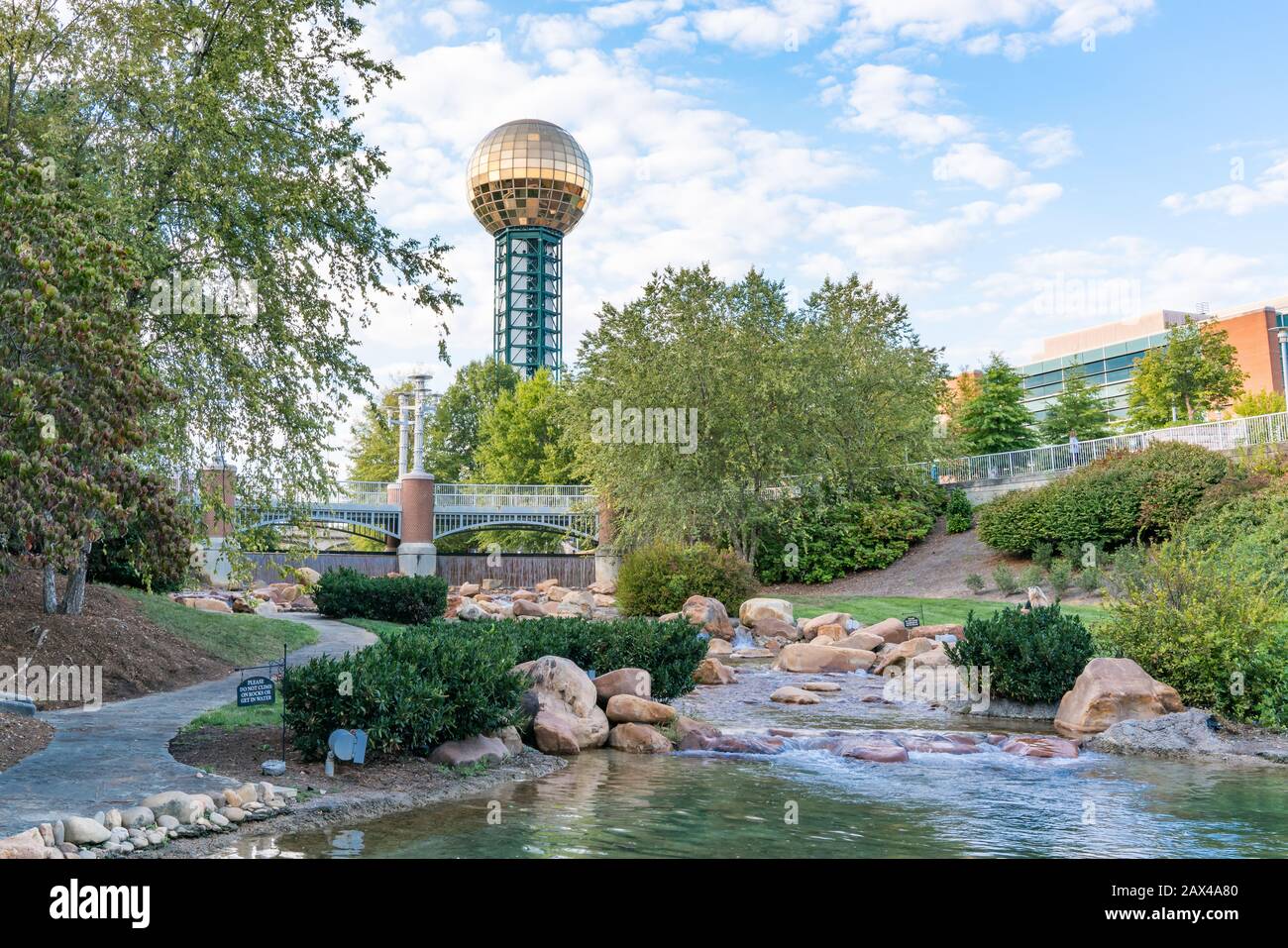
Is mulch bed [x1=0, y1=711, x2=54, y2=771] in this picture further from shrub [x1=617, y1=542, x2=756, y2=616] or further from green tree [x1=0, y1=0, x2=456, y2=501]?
shrub [x1=617, y1=542, x2=756, y2=616]

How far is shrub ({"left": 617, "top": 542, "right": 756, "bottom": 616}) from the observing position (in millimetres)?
26656

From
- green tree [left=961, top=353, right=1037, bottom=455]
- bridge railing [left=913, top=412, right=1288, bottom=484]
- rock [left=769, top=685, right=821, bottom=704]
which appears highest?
green tree [left=961, top=353, right=1037, bottom=455]

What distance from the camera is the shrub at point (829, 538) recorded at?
1431 inches

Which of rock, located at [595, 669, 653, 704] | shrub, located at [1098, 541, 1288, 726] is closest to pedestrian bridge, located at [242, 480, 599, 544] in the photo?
rock, located at [595, 669, 653, 704]

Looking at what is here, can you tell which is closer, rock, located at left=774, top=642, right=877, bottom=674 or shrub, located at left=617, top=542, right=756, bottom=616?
rock, located at left=774, top=642, right=877, bottom=674

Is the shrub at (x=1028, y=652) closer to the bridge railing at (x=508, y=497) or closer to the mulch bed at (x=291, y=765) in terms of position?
the mulch bed at (x=291, y=765)

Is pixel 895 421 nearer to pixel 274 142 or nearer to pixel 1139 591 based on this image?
pixel 1139 591

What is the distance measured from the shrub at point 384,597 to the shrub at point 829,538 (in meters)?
14.5

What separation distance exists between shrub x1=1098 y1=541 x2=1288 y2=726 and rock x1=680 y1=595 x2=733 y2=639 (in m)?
11.2

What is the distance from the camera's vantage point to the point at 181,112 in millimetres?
12695

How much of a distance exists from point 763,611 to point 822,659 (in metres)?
6.00

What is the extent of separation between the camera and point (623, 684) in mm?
12414

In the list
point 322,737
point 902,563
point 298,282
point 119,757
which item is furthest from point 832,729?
point 902,563
